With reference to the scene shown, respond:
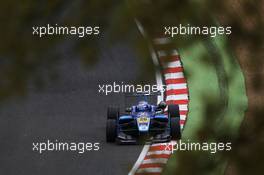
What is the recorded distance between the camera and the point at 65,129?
13.1 metres

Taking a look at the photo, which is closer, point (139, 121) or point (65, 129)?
point (139, 121)

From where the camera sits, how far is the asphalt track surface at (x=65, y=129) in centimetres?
1172

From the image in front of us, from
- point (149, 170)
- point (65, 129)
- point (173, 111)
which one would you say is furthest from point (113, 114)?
point (149, 170)

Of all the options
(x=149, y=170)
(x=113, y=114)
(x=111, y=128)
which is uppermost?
(x=113, y=114)

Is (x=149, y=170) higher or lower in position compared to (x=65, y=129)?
lower

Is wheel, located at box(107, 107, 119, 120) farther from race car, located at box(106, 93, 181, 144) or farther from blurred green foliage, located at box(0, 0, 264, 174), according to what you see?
blurred green foliage, located at box(0, 0, 264, 174)

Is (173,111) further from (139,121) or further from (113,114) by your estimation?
(113,114)

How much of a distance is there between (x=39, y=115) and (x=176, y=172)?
444 inches

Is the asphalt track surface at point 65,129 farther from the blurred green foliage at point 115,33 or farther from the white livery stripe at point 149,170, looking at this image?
the blurred green foliage at point 115,33

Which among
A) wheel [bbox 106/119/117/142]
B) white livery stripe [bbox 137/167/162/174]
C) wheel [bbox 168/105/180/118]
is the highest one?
wheel [bbox 168/105/180/118]

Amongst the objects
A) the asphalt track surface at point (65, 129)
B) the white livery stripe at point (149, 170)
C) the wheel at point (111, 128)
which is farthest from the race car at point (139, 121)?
the white livery stripe at point (149, 170)

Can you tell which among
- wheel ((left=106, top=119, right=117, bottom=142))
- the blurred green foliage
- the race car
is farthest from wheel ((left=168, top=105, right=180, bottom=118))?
the blurred green foliage

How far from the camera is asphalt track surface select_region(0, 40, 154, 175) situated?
11719mm

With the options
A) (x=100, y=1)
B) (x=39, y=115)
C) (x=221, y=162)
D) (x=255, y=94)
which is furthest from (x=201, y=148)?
(x=39, y=115)
